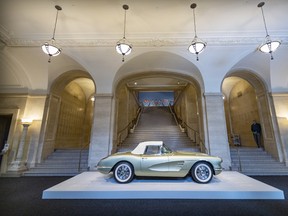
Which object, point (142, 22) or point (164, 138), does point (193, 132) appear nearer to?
point (164, 138)

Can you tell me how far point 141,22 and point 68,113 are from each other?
7.67m

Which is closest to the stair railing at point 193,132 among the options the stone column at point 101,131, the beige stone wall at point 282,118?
the beige stone wall at point 282,118

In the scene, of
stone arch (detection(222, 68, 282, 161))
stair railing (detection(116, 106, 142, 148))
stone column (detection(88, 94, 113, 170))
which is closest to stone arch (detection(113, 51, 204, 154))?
stone column (detection(88, 94, 113, 170))

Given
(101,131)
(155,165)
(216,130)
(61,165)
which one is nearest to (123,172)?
(155,165)

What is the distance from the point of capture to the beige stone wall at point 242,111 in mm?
9033

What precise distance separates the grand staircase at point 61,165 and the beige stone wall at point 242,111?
32.9ft

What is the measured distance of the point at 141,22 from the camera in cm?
519

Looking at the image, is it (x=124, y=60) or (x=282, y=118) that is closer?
(x=124, y=60)

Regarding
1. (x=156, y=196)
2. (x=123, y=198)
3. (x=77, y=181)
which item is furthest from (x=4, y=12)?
(x=156, y=196)

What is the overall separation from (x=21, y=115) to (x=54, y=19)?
4695mm

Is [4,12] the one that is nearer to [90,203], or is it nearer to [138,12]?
[138,12]

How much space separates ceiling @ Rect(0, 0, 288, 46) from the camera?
455 cm

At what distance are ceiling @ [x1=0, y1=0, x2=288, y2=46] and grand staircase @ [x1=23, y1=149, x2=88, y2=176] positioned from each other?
5.14 meters

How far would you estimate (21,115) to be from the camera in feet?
22.1
